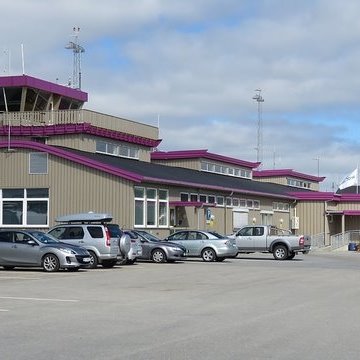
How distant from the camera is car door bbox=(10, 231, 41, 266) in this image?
74.5 feet

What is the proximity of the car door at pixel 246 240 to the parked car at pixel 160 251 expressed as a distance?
5904mm

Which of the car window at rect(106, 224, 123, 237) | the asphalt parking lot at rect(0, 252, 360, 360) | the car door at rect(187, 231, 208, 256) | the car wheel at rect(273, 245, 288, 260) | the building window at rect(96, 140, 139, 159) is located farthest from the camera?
the building window at rect(96, 140, 139, 159)

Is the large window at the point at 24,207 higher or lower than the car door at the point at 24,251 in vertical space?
higher

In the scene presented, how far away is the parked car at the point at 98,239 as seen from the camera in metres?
24.5


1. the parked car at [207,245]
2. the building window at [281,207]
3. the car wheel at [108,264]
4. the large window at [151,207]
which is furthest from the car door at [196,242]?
the building window at [281,207]

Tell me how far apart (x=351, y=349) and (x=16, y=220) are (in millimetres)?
28823

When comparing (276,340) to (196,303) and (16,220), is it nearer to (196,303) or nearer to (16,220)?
(196,303)

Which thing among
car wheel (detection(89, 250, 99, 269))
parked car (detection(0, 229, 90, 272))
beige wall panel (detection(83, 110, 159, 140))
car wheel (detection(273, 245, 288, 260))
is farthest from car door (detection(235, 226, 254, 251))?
beige wall panel (detection(83, 110, 159, 140))

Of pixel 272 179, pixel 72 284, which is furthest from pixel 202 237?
pixel 272 179

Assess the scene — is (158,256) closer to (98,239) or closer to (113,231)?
(113,231)

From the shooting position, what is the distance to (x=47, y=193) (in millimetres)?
35438

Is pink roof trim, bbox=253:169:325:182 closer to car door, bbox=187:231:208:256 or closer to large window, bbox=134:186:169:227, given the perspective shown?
large window, bbox=134:186:169:227

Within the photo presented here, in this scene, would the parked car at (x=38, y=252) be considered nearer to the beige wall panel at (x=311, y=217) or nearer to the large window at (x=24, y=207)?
the large window at (x=24, y=207)

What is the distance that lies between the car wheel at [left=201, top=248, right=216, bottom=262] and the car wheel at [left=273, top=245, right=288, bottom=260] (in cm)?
471
